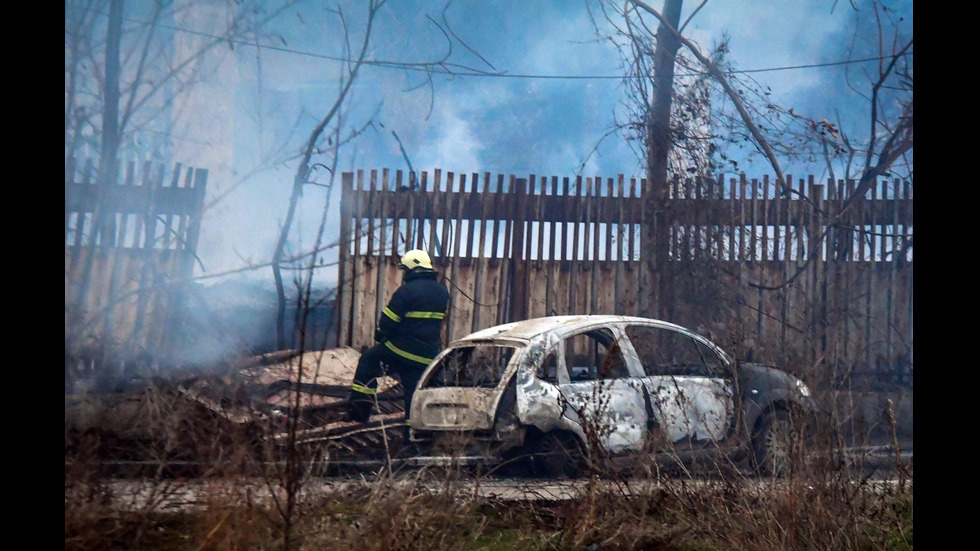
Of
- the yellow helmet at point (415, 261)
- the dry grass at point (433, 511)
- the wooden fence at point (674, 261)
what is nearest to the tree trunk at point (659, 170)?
the wooden fence at point (674, 261)

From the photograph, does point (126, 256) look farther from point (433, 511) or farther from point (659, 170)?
point (659, 170)

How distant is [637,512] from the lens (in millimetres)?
4555

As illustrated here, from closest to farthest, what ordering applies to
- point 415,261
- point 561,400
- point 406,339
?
1. point 561,400
2. point 406,339
3. point 415,261

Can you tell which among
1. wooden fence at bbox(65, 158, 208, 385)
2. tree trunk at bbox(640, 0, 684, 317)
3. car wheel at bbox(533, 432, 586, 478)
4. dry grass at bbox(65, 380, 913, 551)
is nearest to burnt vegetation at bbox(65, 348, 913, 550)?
dry grass at bbox(65, 380, 913, 551)

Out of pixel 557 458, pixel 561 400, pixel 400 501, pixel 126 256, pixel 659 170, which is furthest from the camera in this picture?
pixel 659 170

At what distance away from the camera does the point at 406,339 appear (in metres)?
7.11

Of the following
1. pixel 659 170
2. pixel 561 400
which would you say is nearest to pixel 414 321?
pixel 561 400

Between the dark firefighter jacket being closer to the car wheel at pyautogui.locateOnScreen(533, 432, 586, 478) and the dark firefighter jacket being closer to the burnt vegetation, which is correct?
the car wheel at pyautogui.locateOnScreen(533, 432, 586, 478)

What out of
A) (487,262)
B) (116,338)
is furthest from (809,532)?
(487,262)

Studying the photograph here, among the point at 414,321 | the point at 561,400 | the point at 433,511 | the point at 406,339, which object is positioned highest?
the point at 414,321

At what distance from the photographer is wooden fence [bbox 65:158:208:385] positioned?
5.70 meters

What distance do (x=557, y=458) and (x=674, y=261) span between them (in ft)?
14.4

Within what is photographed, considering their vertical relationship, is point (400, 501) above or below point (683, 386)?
below
